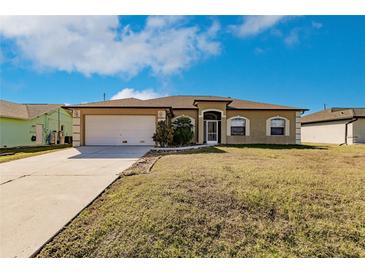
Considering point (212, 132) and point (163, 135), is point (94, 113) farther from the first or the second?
point (212, 132)

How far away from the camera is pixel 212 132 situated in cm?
1894

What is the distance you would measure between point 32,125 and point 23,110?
1.84 metres

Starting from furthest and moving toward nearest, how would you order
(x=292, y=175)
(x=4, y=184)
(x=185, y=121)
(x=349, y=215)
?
(x=185, y=121), (x=292, y=175), (x=4, y=184), (x=349, y=215)

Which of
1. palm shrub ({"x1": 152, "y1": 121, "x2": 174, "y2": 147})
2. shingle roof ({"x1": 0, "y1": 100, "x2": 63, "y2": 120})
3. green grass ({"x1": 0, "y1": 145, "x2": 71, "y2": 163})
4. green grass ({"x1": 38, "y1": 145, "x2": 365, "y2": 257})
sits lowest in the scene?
green grass ({"x1": 38, "y1": 145, "x2": 365, "y2": 257})

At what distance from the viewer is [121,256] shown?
8.67ft

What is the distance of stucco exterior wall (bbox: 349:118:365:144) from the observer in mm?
22250

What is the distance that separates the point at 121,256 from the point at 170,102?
60.2 feet

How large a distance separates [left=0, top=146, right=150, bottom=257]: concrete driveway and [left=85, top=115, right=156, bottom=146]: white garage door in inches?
333

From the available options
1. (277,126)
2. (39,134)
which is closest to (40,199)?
(277,126)

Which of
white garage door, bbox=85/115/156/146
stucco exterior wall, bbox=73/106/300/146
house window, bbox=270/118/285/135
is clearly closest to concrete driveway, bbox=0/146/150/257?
white garage door, bbox=85/115/156/146

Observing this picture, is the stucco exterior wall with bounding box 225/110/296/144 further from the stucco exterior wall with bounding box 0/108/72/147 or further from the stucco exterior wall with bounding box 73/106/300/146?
the stucco exterior wall with bounding box 0/108/72/147

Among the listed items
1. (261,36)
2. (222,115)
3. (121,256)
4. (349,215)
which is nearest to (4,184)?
(121,256)

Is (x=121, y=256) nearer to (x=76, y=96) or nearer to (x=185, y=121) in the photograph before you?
(x=185, y=121)
